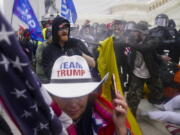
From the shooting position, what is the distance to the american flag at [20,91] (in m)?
0.83

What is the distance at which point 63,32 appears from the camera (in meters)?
3.56

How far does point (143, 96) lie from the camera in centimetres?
556

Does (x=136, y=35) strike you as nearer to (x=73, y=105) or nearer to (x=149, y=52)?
(x=149, y=52)

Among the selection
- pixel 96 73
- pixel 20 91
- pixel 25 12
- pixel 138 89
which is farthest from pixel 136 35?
pixel 20 91

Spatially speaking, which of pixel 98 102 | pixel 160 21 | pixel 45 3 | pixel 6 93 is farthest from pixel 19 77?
pixel 45 3

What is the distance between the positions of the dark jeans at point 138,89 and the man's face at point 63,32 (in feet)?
5.64

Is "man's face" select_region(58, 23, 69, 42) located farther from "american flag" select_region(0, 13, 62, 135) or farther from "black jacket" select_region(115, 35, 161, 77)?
"american flag" select_region(0, 13, 62, 135)

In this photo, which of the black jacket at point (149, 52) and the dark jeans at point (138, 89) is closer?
the black jacket at point (149, 52)

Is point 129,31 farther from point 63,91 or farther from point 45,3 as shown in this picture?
point 45,3

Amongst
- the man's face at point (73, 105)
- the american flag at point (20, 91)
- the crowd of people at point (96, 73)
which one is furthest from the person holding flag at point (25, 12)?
the american flag at point (20, 91)

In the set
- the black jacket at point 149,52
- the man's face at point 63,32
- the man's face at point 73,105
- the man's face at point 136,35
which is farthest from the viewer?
the man's face at point 136,35

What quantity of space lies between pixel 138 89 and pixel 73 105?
3.48 m

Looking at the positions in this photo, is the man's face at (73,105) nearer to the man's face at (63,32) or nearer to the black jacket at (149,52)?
the man's face at (63,32)

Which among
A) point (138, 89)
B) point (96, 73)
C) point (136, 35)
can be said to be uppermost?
point (136, 35)
